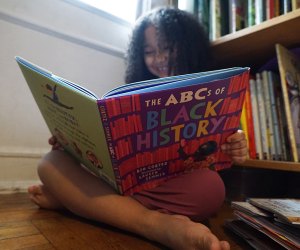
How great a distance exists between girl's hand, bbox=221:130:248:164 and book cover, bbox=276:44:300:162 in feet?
0.77

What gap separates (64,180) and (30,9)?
64 cm

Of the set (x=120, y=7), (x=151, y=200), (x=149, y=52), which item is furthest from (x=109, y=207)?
(x=120, y=7)

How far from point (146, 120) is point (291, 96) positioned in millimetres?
503

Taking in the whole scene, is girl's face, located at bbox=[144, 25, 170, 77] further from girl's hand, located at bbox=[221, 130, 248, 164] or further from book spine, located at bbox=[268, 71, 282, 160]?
girl's hand, located at bbox=[221, 130, 248, 164]

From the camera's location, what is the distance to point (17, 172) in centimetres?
Result: 86

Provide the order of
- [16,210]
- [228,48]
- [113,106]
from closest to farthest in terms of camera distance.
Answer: [113,106] < [16,210] < [228,48]

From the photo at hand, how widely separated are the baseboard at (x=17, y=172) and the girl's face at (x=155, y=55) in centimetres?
49

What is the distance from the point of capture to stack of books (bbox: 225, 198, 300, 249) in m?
0.38

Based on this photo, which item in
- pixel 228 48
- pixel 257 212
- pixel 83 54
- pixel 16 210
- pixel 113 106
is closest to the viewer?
pixel 113 106

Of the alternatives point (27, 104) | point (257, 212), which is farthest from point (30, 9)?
point (257, 212)

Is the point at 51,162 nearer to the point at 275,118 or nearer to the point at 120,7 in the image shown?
the point at 275,118

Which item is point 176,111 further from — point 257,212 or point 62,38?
point 62,38

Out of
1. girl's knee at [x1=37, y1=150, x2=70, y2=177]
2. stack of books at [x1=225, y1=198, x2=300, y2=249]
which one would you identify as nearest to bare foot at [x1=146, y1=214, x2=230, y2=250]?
stack of books at [x1=225, y1=198, x2=300, y2=249]

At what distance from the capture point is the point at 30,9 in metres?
0.88
